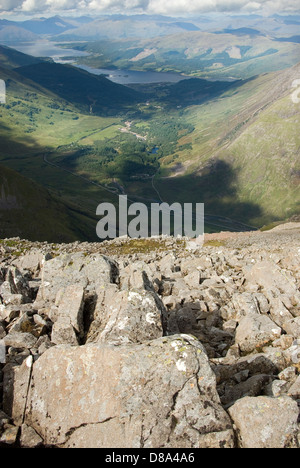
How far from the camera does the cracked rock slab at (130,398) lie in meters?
13.0

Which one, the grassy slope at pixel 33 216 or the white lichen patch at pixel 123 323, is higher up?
the white lichen patch at pixel 123 323

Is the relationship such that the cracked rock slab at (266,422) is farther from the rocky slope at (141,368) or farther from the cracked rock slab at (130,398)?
the cracked rock slab at (130,398)

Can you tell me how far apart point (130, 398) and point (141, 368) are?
118 centimetres

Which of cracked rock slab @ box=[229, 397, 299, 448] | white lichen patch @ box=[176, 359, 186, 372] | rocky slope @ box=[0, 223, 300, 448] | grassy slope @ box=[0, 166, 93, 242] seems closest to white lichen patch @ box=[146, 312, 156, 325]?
rocky slope @ box=[0, 223, 300, 448]

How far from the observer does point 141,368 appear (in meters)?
14.3

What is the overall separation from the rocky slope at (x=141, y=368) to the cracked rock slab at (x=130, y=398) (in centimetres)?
4

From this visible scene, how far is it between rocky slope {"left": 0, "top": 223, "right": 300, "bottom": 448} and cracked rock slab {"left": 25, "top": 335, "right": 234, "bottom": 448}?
37mm

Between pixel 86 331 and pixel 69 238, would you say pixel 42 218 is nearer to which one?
pixel 69 238

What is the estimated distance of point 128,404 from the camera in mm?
13641

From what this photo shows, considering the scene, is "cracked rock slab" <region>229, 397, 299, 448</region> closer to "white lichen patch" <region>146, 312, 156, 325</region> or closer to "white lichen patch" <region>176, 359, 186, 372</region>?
"white lichen patch" <region>176, 359, 186, 372</region>

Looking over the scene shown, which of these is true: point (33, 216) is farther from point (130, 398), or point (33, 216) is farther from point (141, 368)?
point (130, 398)

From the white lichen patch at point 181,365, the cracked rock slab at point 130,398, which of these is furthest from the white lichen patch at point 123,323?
the white lichen patch at point 181,365

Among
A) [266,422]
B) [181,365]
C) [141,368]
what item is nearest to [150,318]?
[141,368]

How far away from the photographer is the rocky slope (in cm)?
1312
